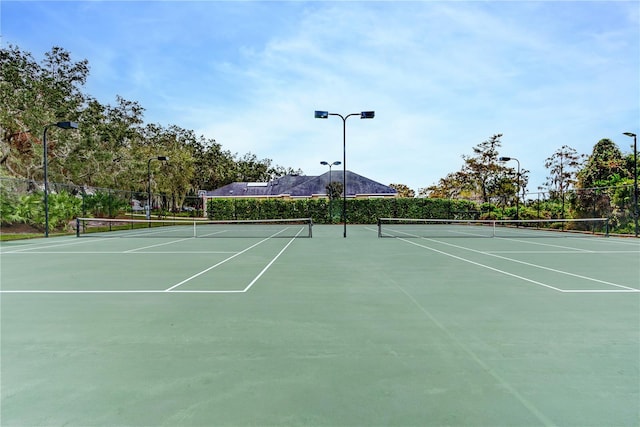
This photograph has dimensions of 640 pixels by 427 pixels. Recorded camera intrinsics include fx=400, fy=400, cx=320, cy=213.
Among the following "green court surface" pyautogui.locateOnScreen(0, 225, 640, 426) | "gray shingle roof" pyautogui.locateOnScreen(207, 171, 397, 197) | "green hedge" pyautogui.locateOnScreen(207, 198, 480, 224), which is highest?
"gray shingle roof" pyautogui.locateOnScreen(207, 171, 397, 197)

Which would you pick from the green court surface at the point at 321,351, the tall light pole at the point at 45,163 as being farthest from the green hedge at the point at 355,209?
the green court surface at the point at 321,351

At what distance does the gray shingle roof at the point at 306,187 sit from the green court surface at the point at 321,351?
54023mm

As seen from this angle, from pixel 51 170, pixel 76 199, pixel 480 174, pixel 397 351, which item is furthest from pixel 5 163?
pixel 480 174

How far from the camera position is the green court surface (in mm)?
3225

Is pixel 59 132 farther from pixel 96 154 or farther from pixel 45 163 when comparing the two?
pixel 45 163

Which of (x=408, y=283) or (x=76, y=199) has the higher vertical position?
(x=76, y=199)

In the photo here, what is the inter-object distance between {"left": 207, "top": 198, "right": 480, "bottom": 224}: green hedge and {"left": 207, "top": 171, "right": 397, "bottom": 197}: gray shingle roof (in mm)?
16046

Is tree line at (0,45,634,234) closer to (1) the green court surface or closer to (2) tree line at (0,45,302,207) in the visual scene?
(2) tree line at (0,45,302,207)

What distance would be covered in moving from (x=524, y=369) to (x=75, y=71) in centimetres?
5190

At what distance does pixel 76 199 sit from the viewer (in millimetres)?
29922

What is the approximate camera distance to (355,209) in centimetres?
4603

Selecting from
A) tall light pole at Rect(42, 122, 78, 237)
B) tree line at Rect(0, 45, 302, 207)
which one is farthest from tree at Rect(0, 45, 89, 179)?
tall light pole at Rect(42, 122, 78, 237)

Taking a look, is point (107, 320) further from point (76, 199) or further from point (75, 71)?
point (75, 71)

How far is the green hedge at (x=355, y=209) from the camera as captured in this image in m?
46.0
